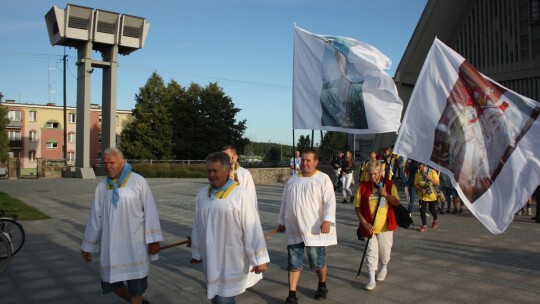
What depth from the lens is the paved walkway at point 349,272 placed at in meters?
5.89

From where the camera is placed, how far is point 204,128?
55344 mm

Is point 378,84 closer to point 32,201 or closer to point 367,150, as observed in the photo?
point 32,201

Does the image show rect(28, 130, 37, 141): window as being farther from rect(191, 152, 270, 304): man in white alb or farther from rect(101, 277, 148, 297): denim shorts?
rect(191, 152, 270, 304): man in white alb

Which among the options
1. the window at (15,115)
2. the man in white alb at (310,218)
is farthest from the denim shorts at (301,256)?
the window at (15,115)

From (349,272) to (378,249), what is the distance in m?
0.87

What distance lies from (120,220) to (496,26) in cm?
2877

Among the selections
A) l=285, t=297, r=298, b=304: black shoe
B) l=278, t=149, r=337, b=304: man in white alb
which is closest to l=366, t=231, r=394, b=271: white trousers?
l=278, t=149, r=337, b=304: man in white alb

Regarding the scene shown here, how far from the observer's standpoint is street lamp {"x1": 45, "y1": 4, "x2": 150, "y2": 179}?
34.3 meters

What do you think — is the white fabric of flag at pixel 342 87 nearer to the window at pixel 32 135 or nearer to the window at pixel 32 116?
the window at pixel 32 135

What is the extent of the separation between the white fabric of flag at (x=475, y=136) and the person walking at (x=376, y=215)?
0.64m

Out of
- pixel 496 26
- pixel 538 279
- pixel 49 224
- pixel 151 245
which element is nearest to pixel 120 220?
pixel 151 245

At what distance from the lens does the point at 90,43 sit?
35250 millimetres

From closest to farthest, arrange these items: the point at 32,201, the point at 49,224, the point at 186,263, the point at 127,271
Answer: the point at 127,271, the point at 186,263, the point at 49,224, the point at 32,201

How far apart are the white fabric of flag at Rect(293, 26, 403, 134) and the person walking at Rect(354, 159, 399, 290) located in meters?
0.89
